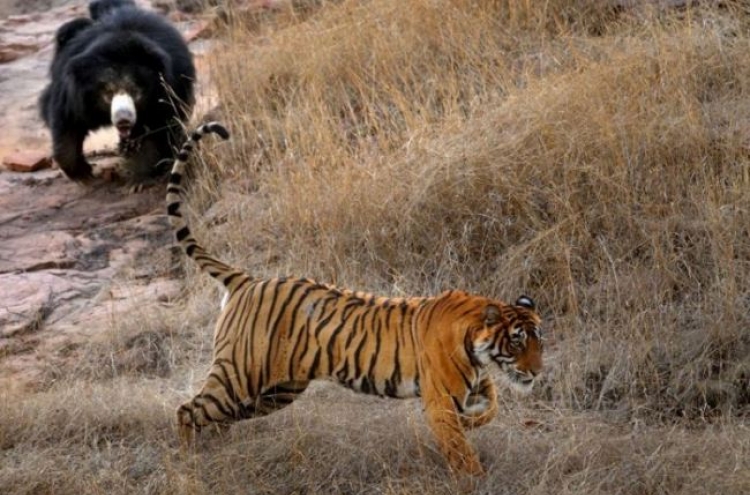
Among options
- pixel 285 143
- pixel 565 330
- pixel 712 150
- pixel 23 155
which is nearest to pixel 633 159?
pixel 712 150

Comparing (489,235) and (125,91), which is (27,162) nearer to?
(125,91)

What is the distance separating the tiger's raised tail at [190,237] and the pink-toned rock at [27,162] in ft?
15.8

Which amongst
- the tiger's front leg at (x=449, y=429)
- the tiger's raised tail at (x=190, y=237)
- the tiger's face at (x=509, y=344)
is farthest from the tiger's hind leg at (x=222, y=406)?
the tiger's face at (x=509, y=344)

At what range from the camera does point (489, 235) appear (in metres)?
7.05

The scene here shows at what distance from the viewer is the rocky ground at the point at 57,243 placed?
732cm

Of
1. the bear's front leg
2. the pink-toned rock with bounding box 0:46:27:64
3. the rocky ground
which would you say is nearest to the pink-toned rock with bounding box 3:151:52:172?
the rocky ground

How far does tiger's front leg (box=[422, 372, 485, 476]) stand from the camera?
471 centimetres

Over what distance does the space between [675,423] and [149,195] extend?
4984mm

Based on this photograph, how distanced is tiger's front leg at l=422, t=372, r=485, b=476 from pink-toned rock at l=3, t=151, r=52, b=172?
621cm

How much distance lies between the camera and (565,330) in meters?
6.32

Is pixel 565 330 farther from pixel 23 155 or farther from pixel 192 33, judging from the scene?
pixel 192 33

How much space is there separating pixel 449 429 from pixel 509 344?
405 mm

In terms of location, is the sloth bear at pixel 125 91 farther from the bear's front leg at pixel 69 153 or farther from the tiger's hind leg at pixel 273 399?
the tiger's hind leg at pixel 273 399

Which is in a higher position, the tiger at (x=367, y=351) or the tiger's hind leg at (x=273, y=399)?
the tiger at (x=367, y=351)
